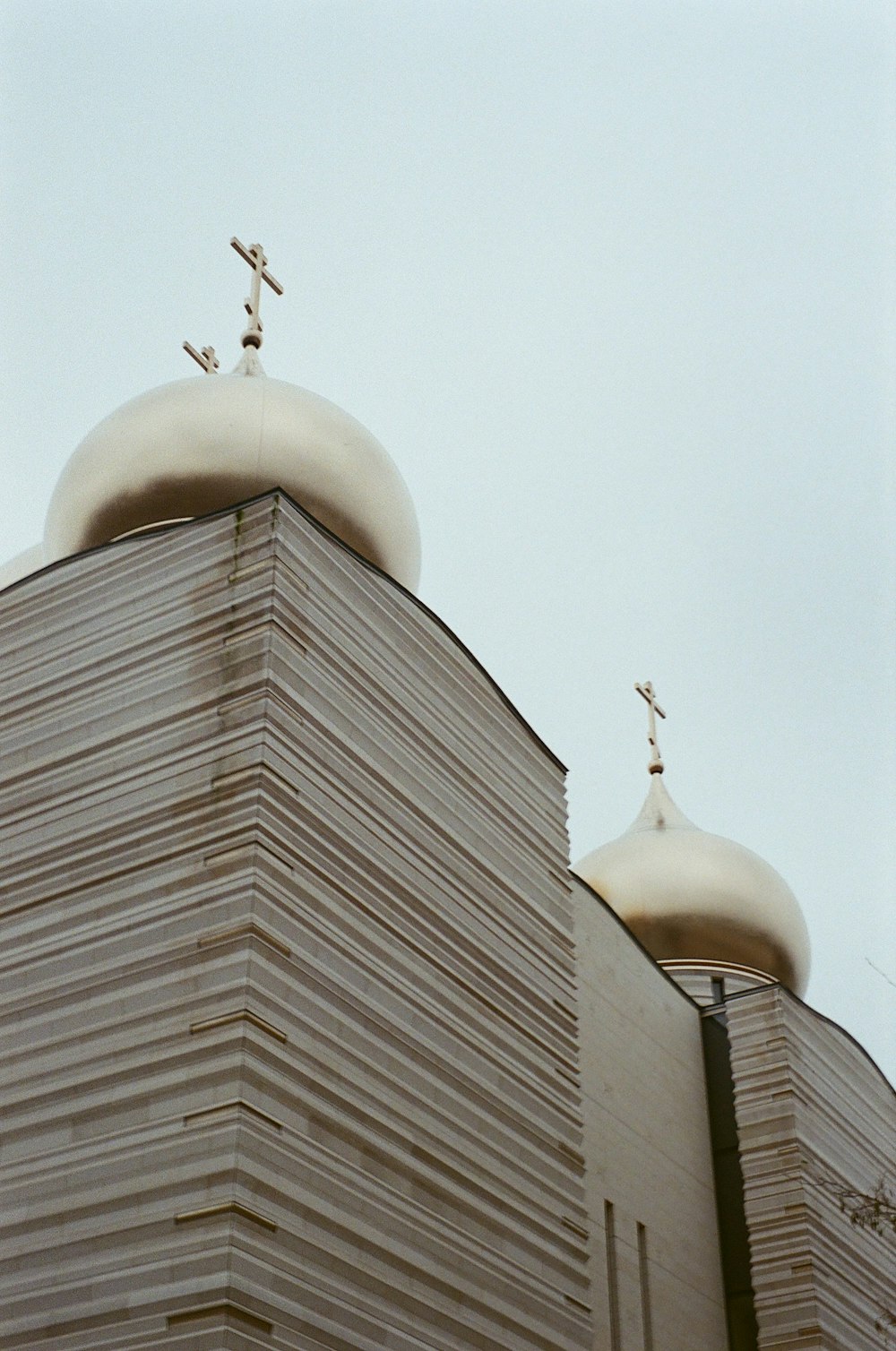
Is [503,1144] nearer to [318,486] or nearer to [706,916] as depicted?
[318,486]

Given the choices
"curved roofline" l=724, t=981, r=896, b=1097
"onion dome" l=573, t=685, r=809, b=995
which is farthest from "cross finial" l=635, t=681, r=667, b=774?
"curved roofline" l=724, t=981, r=896, b=1097

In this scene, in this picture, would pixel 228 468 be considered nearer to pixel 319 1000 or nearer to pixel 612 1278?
pixel 319 1000

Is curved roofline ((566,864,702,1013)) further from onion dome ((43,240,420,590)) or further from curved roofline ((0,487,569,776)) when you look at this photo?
onion dome ((43,240,420,590))

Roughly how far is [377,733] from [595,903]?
13.6 ft

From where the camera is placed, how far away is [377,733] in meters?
10.7

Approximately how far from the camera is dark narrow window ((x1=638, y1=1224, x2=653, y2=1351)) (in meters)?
12.5

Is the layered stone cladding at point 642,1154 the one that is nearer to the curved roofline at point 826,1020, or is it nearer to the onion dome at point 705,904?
the curved roofline at point 826,1020

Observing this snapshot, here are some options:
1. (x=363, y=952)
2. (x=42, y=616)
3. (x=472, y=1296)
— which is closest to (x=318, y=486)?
(x=42, y=616)

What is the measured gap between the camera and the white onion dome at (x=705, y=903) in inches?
698

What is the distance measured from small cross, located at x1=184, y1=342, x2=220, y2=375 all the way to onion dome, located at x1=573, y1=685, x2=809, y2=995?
6.37 meters

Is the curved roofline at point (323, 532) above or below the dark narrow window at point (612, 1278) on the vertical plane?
above

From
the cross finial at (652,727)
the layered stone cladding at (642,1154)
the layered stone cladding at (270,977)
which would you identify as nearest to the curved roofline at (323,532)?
the layered stone cladding at (270,977)

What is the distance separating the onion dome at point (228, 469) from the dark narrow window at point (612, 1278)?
497 cm

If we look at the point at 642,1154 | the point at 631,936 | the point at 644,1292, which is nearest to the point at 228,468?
the point at 631,936
